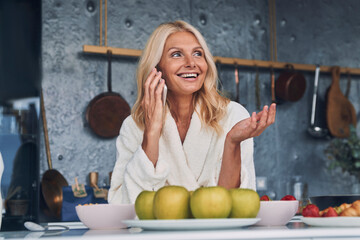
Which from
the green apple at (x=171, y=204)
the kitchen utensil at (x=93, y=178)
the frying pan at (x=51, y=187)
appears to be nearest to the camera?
the green apple at (x=171, y=204)

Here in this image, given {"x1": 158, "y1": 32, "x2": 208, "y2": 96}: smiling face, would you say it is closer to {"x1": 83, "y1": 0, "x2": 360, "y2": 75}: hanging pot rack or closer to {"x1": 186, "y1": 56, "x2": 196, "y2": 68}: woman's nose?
{"x1": 186, "y1": 56, "x2": 196, "y2": 68}: woman's nose

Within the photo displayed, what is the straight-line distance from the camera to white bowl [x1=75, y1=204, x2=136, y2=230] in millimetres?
1110

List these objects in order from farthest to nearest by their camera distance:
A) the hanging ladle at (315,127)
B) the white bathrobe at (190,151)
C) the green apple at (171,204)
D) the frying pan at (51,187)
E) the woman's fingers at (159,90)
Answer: the hanging ladle at (315,127)
the frying pan at (51,187)
the white bathrobe at (190,151)
the woman's fingers at (159,90)
the green apple at (171,204)

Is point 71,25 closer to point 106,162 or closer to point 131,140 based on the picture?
point 106,162

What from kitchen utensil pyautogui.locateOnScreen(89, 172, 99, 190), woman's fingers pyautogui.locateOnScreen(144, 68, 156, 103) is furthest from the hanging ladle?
woman's fingers pyautogui.locateOnScreen(144, 68, 156, 103)

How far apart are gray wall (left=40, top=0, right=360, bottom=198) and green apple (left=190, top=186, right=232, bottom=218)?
250 cm

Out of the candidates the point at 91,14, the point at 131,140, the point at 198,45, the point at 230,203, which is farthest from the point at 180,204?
the point at 91,14

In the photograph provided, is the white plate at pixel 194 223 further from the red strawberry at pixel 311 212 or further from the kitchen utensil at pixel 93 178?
the kitchen utensil at pixel 93 178

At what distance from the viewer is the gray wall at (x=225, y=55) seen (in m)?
3.39

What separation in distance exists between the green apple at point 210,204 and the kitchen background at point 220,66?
2.05 m

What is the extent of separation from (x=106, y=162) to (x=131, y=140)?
1.67 metres

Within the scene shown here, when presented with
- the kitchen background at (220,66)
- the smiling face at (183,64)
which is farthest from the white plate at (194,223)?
the kitchen background at (220,66)

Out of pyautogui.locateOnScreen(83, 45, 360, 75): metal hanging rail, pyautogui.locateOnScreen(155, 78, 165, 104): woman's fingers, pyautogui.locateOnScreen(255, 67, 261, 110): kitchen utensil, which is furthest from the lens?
pyautogui.locateOnScreen(255, 67, 261, 110): kitchen utensil

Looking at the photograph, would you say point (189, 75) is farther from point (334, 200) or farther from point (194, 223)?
point (194, 223)
